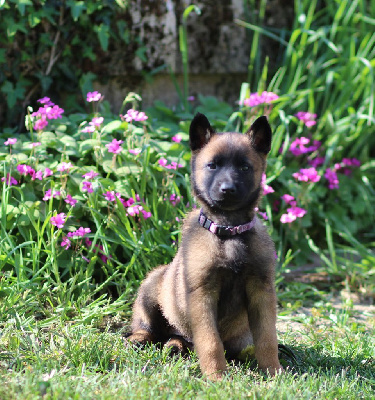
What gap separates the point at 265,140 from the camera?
10.2 feet

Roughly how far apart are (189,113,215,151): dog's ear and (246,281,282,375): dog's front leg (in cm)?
83

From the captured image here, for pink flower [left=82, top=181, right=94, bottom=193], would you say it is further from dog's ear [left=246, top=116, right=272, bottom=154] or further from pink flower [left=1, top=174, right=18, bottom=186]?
dog's ear [left=246, top=116, right=272, bottom=154]

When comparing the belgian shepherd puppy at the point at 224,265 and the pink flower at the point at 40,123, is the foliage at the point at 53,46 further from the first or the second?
the belgian shepherd puppy at the point at 224,265

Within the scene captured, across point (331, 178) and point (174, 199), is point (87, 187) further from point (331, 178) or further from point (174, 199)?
point (331, 178)

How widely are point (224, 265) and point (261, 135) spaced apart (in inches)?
30.1

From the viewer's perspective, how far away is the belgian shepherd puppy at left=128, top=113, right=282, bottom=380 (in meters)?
2.81

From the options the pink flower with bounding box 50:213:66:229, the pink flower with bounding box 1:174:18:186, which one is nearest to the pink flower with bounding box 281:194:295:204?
the pink flower with bounding box 50:213:66:229

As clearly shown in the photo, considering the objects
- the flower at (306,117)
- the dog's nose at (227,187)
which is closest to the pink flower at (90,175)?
the dog's nose at (227,187)

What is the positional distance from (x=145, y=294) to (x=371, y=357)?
52.6 inches

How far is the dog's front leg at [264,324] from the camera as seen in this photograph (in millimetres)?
2822

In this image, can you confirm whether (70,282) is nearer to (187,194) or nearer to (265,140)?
(187,194)

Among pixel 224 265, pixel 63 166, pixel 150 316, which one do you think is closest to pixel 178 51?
pixel 63 166

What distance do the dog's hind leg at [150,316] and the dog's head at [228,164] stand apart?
0.68m

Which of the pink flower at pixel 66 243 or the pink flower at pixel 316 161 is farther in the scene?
the pink flower at pixel 316 161
